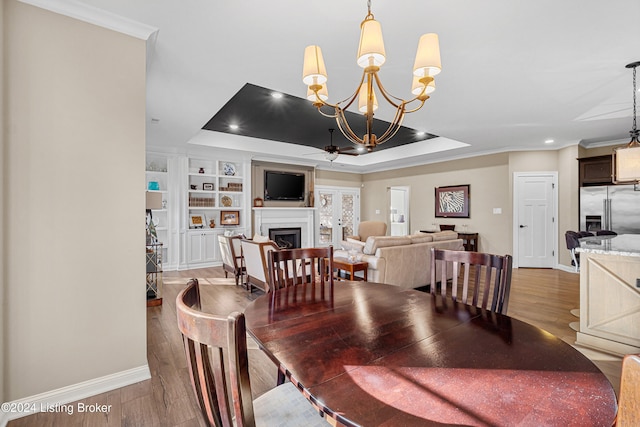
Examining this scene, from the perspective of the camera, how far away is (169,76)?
289 centimetres

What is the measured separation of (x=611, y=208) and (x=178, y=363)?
7.00m

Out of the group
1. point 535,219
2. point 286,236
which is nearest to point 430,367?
point 535,219

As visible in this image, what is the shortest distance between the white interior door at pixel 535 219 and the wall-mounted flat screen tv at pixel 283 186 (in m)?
4.93

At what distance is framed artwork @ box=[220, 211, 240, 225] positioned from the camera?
6.59 meters

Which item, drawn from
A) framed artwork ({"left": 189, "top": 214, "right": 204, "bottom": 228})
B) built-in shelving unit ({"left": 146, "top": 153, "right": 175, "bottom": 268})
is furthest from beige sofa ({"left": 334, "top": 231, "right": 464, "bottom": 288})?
built-in shelving unit ({"left": 146, "top": 153, "right": 175, "bottom": 268})

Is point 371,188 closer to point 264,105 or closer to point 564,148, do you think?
point 564,148

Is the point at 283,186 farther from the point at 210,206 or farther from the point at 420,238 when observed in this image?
the point at 420,238

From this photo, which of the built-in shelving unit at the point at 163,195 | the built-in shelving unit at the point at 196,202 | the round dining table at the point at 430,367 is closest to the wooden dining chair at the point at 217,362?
the round dining table at the point at 430,367

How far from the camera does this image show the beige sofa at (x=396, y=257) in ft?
12.5

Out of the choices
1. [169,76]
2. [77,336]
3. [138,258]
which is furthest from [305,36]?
[77,336]

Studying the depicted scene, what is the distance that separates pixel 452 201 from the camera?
22.9ft

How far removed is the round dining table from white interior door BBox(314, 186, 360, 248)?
6.84 m

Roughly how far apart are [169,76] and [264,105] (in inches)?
57.5

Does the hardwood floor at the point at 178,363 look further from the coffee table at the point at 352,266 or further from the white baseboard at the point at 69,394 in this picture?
the coffee table at the point at 352,266
